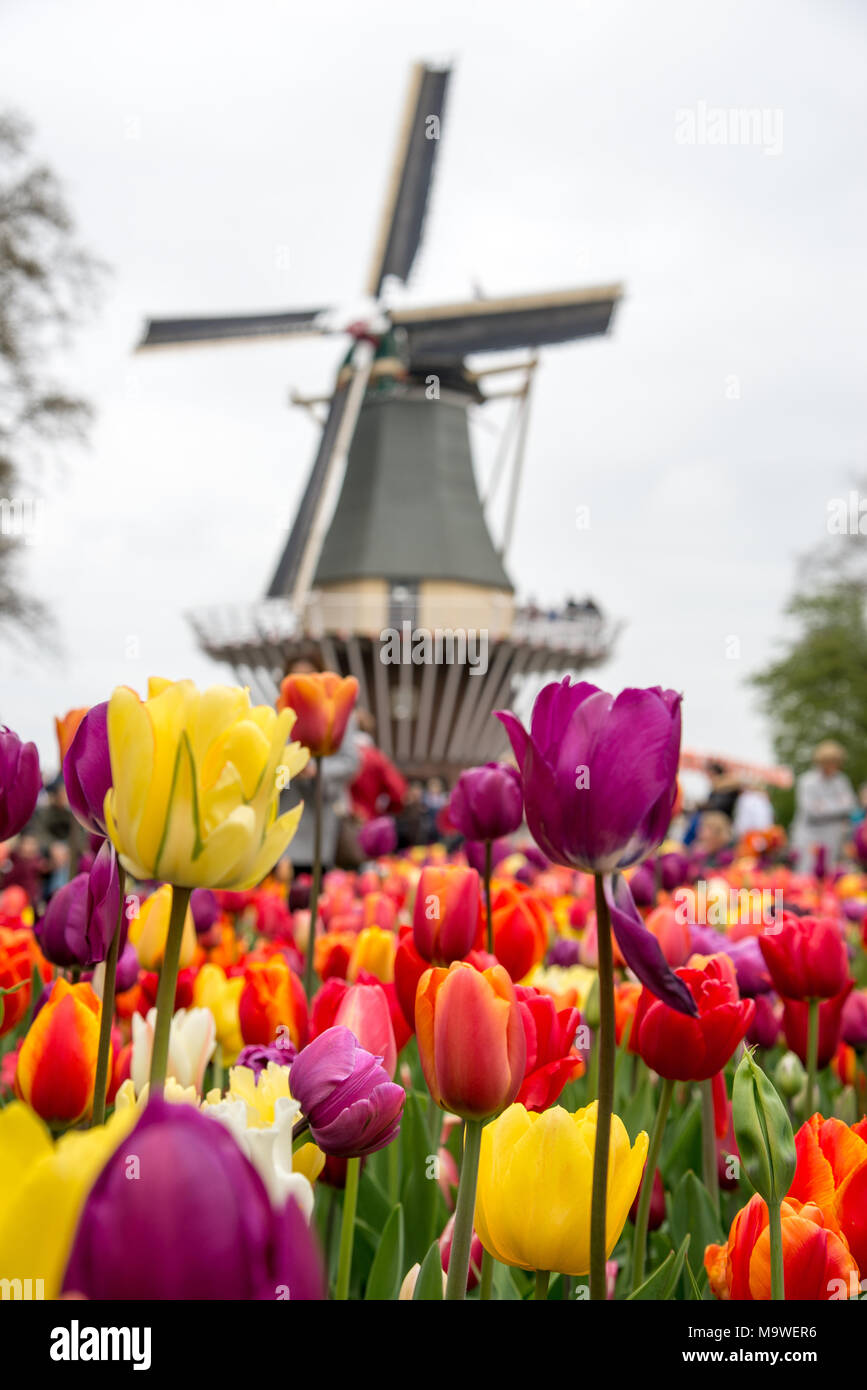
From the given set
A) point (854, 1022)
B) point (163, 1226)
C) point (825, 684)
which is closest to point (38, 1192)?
point (163, 1226)

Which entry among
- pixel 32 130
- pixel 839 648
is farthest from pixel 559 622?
pixel 839 648

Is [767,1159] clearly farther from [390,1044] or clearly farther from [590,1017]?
[590,1017]

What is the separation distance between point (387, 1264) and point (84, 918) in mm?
462

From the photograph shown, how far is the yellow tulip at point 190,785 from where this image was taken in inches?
29.1

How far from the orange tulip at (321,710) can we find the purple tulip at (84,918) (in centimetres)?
53

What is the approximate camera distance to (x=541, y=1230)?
2.82ft

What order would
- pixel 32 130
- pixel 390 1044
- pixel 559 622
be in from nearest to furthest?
pixel 390 1044 < pixel 32 130 < pixel 559 622

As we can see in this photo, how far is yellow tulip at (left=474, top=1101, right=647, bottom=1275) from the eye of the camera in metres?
0.86

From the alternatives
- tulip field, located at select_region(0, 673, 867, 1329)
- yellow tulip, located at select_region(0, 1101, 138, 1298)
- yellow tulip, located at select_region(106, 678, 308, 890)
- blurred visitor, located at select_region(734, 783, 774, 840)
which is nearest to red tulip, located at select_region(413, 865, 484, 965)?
tulip field, located at select_region(0, 673, 867, 1329)

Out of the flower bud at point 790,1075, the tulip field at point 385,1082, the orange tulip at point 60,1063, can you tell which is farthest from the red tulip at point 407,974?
the flower bud at point 790,1075

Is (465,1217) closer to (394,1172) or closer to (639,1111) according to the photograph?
(394,1172)

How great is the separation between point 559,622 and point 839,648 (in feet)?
55.3

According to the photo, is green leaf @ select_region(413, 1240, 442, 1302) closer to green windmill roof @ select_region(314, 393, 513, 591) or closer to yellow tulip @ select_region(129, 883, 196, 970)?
yellow tulip @ select_region(129, 883, 196, 970)

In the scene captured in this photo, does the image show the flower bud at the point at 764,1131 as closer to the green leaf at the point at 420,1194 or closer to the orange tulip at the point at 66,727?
the green leaf at the point at 420,1194
